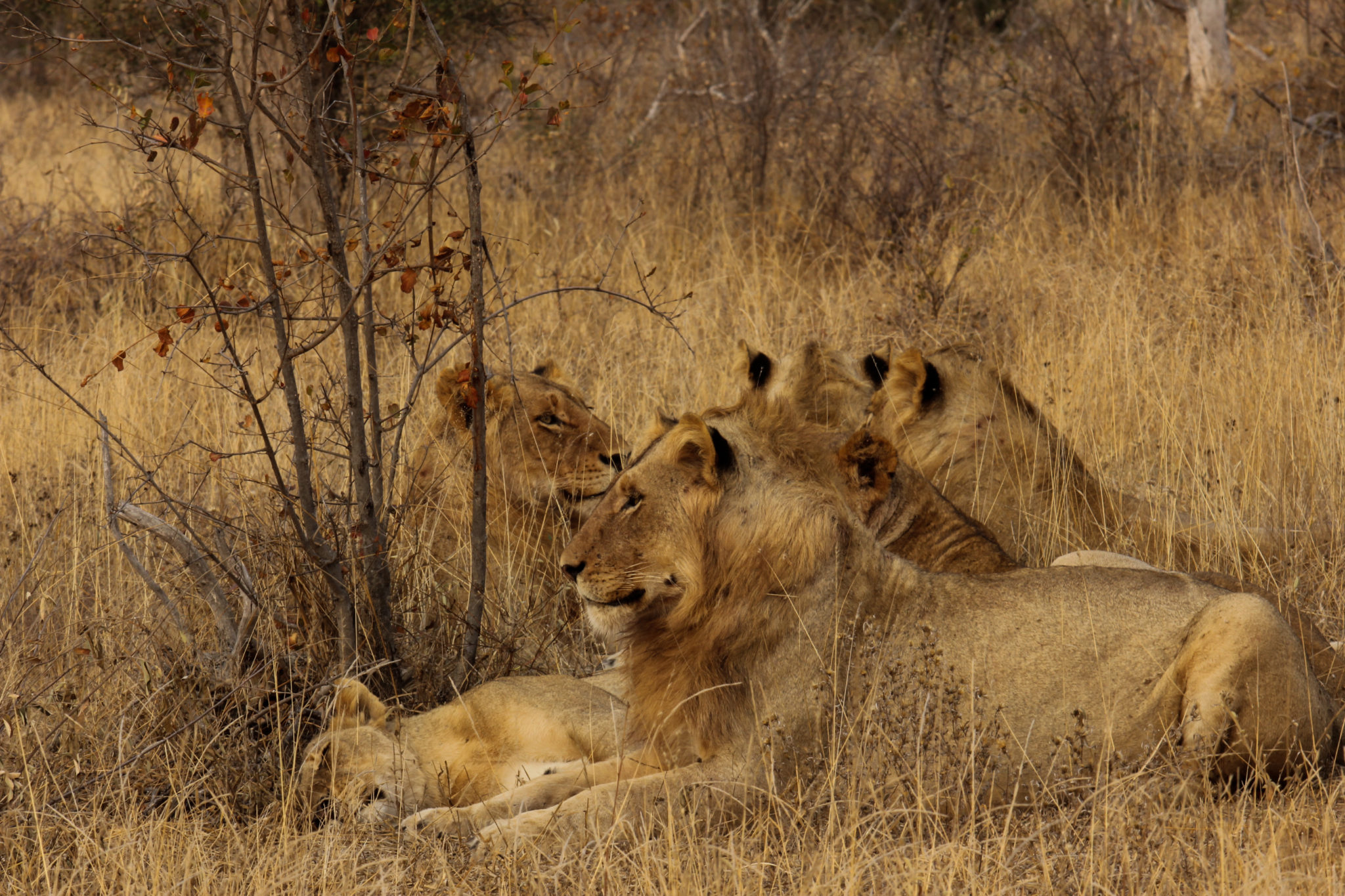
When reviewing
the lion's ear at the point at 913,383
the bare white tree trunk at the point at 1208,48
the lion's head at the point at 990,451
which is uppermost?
the bare white tree trunk at the point at 1208,48

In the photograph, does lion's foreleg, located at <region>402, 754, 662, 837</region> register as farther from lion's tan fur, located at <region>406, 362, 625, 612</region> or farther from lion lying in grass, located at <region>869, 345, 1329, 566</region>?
lion lying in grass, located at <region>869, 345, 1329, 566</region>

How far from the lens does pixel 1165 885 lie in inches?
115

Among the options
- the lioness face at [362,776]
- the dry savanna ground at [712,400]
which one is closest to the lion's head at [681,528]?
the dry savanna ground at [712,400]

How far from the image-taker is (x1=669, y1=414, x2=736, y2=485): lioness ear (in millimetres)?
3359

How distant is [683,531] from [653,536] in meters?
0.08

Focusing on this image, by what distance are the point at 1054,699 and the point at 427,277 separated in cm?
509

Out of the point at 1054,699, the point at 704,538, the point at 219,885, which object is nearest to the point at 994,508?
the point at 1054,699

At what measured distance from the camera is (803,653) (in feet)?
11.3

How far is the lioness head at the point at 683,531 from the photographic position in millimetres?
3420

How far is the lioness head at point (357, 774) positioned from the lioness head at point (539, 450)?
175 cm

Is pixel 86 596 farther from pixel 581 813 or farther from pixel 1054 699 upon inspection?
pixel 1054 699

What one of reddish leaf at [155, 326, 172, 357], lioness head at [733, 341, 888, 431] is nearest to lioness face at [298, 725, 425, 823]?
reddish leaf at [155, 326, 172, 357]

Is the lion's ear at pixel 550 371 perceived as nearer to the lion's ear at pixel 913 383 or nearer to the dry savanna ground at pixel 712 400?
the dry savanna ground at pixel 712 400

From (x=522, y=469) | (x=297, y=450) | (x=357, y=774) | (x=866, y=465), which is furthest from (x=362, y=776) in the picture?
(x=522, y=469)
